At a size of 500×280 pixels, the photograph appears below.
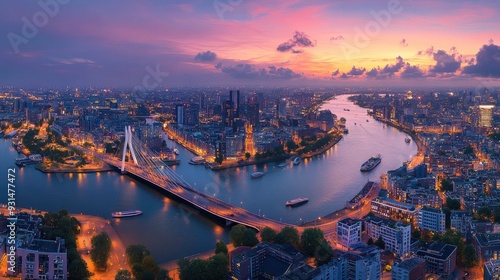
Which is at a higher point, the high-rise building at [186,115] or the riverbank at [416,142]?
the high-rise building at [186,115]

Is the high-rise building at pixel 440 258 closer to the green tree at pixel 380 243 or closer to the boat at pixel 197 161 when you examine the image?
the green tree at pixel 380 243

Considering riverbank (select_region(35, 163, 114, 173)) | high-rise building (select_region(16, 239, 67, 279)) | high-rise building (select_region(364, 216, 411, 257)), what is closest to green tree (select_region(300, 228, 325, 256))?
high-rise building (select_region(364, 216, 411, 257))

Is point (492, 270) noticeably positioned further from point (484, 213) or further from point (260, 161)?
point (260, 161)

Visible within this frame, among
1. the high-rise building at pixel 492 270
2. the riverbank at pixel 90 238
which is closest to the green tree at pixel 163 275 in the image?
the riverbank at pixel 90 238

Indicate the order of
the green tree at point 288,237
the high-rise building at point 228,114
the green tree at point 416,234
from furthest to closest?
the high-rise building at point 228,114, the green tree at point 416,234, the green tree at point 288,237

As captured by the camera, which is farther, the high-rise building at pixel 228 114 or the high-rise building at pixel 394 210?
the high-rise building at pixel 228 114
